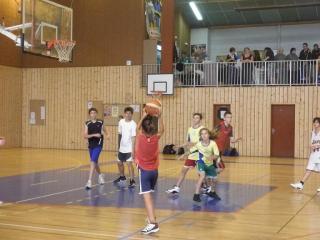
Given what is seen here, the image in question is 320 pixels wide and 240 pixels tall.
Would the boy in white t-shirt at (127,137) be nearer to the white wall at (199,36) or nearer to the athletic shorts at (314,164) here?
the athletic shorts at (314,164)

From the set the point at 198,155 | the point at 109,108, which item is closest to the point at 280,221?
the point at 198,155

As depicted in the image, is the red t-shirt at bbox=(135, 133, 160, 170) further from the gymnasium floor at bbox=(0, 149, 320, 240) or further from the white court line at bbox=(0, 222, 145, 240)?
the white court line at bbox=(0, 222, 145, 240)

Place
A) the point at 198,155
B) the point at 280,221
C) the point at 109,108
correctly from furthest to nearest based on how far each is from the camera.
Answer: the point at 109,108 < the point at 198,155 < the point at 280,221

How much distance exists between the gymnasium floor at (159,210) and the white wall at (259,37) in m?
14.9

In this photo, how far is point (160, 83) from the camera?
22828mm

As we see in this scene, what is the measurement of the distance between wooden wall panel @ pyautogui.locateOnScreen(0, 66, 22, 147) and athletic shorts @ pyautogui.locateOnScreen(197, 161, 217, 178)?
58.7 feet

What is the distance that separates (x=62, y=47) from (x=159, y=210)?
10.9 meters

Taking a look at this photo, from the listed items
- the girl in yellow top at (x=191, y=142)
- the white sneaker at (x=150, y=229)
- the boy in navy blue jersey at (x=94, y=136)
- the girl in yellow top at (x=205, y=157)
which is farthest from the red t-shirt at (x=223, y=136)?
the white sneaker at (x=150, y=229)

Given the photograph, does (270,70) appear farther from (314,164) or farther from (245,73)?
(314,164)

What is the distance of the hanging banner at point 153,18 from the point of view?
79.7ft

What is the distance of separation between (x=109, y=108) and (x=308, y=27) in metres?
12.2

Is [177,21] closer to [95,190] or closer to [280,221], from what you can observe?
[95,190]

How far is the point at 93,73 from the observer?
24906mm

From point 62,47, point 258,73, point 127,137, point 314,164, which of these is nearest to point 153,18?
point 258,73
